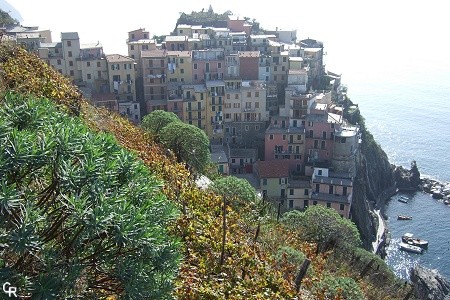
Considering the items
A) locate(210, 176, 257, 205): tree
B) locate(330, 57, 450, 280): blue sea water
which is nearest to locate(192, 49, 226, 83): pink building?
locate(330, 57, 450, 280): blue sea water

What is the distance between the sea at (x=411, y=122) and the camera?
3903 centimetres

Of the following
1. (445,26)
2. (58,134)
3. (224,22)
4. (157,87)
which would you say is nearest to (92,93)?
(157,87)

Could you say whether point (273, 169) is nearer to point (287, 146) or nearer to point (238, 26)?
point (287, 146)

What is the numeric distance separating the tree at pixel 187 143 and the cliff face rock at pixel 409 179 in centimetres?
3442

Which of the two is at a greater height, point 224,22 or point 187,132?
point 224,22

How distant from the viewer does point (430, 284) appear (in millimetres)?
29984

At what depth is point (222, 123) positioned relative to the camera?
39406mm

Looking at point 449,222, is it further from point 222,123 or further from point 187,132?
point 187,132

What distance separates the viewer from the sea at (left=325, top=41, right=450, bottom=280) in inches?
1537

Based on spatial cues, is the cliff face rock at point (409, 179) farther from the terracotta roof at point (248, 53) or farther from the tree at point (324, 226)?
the tree at point (324, 226)

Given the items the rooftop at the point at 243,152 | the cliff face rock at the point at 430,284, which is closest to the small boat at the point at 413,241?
the cliff face rock at the point at 430,284

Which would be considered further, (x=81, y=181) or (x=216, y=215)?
(x=216, y=215)

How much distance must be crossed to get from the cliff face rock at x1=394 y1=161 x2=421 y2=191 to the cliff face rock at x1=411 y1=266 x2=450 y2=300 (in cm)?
1762

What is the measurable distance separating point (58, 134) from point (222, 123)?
1401 inches
